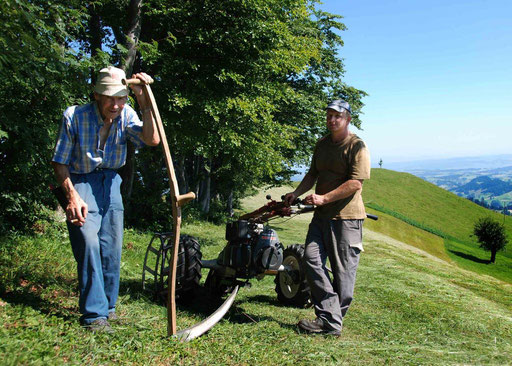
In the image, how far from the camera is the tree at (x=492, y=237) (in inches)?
2584

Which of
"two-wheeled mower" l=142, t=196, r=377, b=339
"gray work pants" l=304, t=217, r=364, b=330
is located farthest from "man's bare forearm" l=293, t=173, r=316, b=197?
"gray work pants" l=304, t=217, r=364, b=330

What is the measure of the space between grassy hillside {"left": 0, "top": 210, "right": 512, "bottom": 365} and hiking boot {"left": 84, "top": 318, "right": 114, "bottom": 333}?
3.0 inches

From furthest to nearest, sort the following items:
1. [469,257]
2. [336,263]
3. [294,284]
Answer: [469,257] < [294,284] < [336,263]

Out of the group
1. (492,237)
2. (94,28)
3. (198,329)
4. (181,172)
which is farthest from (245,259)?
(492,237)

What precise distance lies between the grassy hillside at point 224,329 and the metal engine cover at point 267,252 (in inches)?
26.0

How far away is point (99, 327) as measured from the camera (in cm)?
356

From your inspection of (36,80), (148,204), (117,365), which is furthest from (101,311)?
(148,204)

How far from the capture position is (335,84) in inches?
1129

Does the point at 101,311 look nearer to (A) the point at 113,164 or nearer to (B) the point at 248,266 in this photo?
(A) the point at 113,164

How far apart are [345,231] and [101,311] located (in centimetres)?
269

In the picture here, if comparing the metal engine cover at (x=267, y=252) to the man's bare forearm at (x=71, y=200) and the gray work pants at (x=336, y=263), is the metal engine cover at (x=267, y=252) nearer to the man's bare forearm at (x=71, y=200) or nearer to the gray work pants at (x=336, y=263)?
the gray work pants at (x=336, y=263)

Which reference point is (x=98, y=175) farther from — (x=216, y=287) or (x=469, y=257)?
(x=469, y=257)

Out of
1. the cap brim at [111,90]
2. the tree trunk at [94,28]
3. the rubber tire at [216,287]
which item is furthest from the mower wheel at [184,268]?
the tree trunk at [94,28]

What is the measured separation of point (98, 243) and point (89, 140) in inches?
35.2
